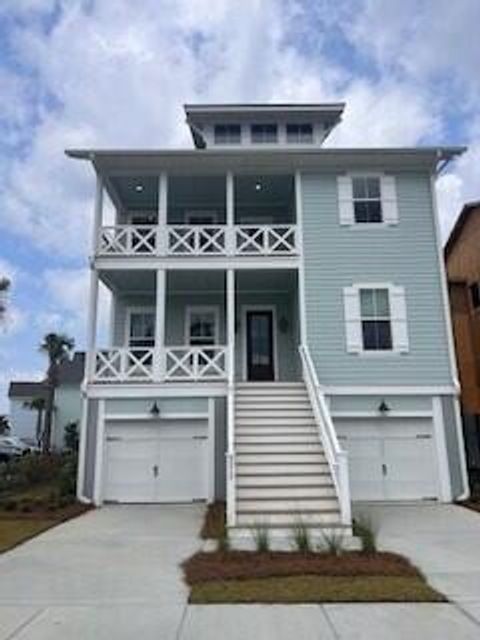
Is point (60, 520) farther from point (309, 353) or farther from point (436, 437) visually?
point (436, 437)

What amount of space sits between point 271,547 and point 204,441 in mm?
6252

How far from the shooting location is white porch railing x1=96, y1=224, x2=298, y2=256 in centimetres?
1563

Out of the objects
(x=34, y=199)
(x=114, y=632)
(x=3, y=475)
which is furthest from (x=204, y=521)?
(x=34, y=199)

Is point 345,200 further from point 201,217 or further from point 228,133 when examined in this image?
point 228,133

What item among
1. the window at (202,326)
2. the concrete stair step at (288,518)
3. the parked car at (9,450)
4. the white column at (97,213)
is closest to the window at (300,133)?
the window at (202,326)

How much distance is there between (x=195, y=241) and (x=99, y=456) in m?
6.16

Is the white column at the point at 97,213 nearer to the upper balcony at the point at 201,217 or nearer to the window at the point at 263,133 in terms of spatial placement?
the upper balcony at the point at 201,217

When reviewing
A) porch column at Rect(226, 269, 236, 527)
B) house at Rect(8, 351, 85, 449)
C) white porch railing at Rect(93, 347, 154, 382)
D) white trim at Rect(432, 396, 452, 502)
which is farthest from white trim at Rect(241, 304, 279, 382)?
house at Rect(8, 351, 85, 449)

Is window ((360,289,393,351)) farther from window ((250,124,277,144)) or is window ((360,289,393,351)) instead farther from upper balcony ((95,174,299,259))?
window ((250,124,277,144))

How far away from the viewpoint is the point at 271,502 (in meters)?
10.6

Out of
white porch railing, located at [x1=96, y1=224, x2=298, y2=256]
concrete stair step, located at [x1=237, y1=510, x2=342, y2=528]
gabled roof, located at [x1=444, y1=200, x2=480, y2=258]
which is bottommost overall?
concrete stair step, located at [x1=237, y1=510, x2=342, y2=528]

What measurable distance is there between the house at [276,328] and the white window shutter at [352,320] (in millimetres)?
29

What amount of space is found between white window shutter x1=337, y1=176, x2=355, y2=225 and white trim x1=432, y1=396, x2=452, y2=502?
534cm

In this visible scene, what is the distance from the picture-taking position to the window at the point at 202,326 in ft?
56.5
